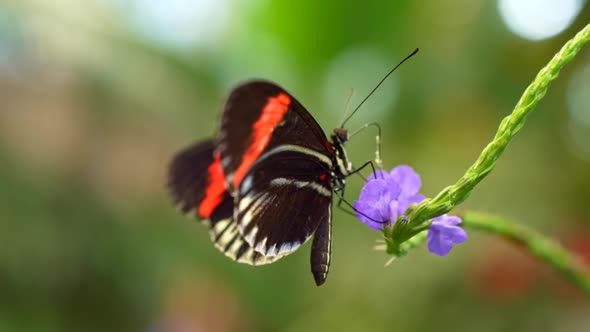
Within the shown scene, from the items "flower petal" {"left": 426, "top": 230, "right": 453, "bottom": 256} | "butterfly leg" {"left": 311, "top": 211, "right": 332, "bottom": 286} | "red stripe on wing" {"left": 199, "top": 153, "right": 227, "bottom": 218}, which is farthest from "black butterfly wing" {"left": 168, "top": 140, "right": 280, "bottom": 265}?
"flower petal" {"left": 426, "top": 230, "right": 453, "bottom": 256}

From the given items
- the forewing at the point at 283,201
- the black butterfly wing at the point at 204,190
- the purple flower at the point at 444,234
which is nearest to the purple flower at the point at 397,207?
the purple flower at the point at 444,234

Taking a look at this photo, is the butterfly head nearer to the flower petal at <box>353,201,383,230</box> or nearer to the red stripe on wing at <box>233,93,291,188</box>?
the red stripe on wing at <box>233,93,291,188</box>

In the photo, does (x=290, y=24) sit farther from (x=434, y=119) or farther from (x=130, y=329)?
(x=130, y=329)

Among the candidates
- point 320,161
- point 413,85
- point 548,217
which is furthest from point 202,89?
point 320,161

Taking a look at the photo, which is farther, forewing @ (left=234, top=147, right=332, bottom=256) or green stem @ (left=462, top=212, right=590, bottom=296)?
forewing @ (left=234, top=147, right=332, bottom=256)

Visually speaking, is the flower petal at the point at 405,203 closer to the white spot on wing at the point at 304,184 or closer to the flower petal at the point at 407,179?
the flower petal at the point at 407,179

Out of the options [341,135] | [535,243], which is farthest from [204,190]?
[535,243]
